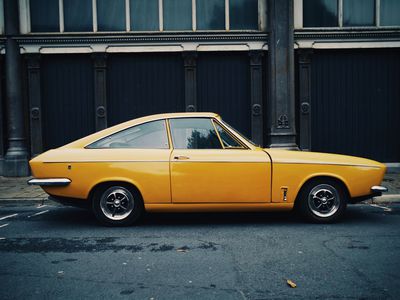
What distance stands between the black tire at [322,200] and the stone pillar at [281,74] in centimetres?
534

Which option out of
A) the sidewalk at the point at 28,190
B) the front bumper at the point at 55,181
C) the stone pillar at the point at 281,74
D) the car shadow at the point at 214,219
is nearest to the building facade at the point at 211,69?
the stone pillar at the point at 281,74

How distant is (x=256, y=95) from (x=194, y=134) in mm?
5965

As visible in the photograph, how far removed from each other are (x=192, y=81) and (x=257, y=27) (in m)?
2.22

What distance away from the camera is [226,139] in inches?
237

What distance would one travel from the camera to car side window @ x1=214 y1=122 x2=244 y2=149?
5.98 m

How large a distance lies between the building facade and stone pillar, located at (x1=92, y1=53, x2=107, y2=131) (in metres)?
0.03

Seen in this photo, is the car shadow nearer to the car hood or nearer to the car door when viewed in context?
the car door

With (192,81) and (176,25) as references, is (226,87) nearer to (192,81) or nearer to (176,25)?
(192,81)

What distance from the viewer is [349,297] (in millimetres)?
3389

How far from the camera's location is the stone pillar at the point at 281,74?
11.2 meters

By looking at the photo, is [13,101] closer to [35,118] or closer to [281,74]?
[35,118]

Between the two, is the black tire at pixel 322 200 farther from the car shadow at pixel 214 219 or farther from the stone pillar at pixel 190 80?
the stone pillar at pixel 190 80

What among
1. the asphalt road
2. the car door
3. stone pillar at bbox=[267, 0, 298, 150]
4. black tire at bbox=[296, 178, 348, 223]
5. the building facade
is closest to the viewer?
the asphalt road

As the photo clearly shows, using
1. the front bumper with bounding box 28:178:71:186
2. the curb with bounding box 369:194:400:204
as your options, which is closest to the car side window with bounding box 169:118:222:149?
the front bumper with bounding box 28:178:71:186
